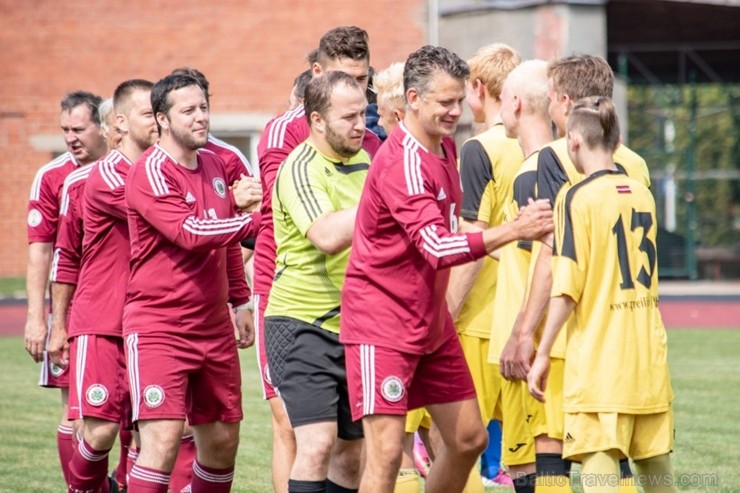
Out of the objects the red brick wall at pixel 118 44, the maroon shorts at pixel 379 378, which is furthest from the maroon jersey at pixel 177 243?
the red brick wall at pixel 118 44

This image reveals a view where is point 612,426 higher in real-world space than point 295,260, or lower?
lower

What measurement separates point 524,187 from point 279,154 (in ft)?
4.58

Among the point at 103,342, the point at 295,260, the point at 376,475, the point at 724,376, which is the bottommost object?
the point at 724,376

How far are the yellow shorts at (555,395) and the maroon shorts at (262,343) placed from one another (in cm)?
140

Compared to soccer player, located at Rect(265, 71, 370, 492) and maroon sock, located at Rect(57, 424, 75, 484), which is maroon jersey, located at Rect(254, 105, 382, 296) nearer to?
soccer player, located at Rect(265, 71, 370, 492)

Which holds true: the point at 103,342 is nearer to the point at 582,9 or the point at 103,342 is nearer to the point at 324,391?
the point at 324,391

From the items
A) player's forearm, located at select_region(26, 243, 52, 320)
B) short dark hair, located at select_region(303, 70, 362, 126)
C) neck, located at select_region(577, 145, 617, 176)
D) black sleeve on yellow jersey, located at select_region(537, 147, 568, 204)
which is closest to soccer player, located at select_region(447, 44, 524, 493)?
black sleeve on yellow jersey, located at select_region(537, 147, 568, 204)

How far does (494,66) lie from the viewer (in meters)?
6.29

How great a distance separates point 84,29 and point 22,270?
4.87 meters

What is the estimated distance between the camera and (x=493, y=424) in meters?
8.32

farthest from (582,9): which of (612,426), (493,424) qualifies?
(612,426)

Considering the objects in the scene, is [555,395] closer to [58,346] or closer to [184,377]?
[184,377]

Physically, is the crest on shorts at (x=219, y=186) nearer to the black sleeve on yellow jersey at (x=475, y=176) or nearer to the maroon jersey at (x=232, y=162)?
the maroon jersey at (x=232, y=162)

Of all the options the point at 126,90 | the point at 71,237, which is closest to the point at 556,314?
the point at 126,90
